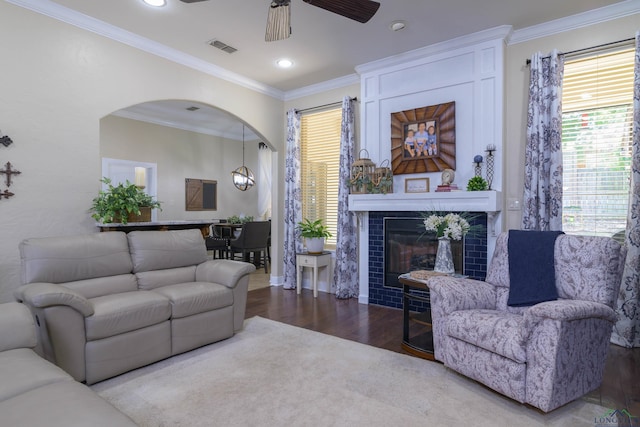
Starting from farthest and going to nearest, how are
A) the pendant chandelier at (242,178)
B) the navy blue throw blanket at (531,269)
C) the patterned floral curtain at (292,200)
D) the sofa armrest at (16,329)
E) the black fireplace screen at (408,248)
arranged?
1. the pendant chandelier at (242,178)
2. the patterned floral curtain at (292,200)
3. the black fireplace screen at (408,248)
4. the navy blue throw blanket at (531,269)
5. the sofa armrest at (16,329)

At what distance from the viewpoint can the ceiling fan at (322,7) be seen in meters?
2.25

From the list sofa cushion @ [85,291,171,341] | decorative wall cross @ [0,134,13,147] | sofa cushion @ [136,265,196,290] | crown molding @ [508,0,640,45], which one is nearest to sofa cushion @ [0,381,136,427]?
sofa cushion @ [85,291,171,341]

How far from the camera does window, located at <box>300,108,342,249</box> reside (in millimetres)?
5246

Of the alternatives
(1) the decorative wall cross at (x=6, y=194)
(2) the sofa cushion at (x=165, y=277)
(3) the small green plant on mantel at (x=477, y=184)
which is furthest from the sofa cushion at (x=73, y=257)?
(3) the small green plant on mantel at (x=477, y=184)

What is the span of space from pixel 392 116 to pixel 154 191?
5244mm

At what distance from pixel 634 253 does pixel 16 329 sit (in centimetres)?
449

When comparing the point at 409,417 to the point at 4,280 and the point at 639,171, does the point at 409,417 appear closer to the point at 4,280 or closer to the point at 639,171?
the point at 639,171

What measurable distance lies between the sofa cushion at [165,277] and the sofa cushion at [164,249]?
0.14 ft

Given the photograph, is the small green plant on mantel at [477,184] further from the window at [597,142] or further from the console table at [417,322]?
the console table at [417,322]

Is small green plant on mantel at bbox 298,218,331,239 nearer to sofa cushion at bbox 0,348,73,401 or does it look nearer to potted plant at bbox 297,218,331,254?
potted plant at bbox 297,218,331,254

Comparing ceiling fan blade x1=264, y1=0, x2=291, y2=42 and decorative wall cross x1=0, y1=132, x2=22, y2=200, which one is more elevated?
ceiling fan blade x1=264, y1=0, x2=291, y2=42

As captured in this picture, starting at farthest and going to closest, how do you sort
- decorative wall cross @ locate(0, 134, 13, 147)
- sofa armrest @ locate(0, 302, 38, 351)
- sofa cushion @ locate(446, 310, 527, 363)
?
1. decorative wall cross @ locate(0, 134, 13, 147)
2. sofa cushion @ locate(446, 310, 527, 363)
3. sofa armrest @ locate(0, 302, 38, 351)

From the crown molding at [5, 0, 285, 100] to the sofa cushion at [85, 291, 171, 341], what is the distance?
8.54ft

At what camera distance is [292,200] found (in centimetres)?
542
